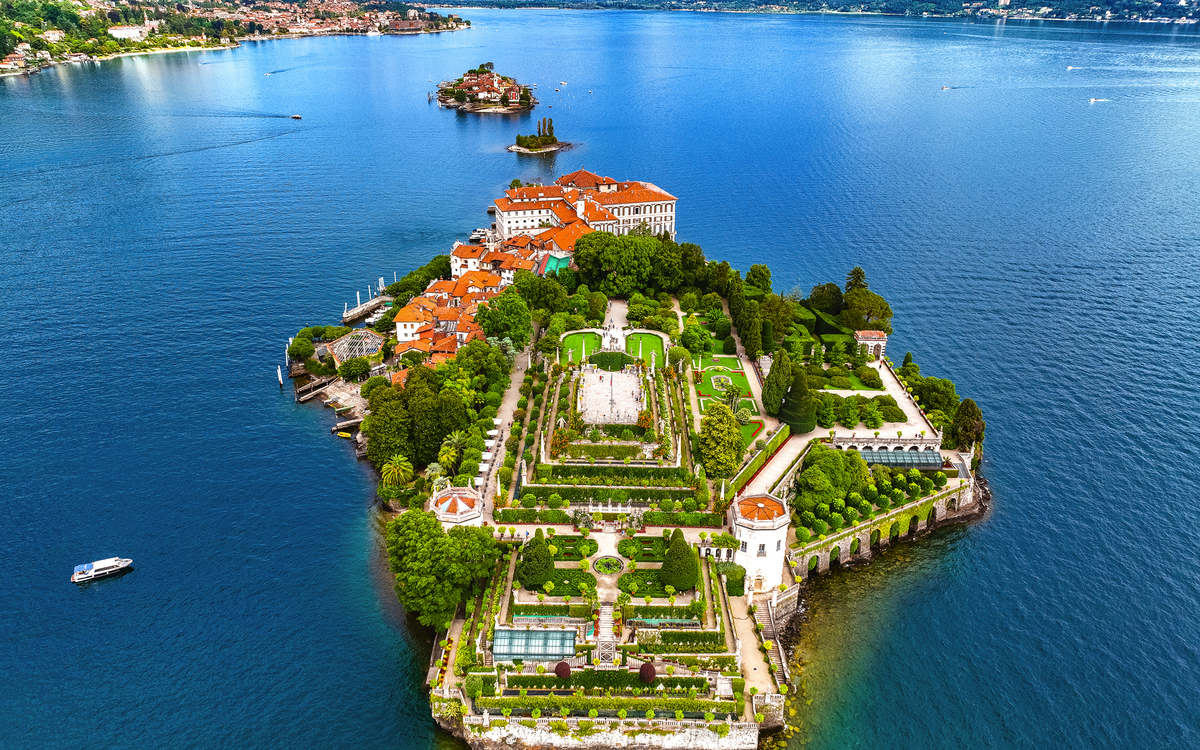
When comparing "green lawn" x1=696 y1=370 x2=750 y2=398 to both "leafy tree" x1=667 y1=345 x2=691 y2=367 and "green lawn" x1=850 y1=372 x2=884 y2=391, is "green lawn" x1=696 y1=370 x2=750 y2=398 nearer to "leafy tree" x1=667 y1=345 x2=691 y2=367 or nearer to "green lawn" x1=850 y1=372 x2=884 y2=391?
"leafy tree" x1=667 y1=345 x2=691 y2=367

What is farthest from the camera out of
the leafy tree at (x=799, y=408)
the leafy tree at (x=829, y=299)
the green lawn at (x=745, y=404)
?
the leafy tree at (x=829, y=299)

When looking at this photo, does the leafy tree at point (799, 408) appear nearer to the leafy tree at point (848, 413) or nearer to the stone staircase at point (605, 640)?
the leafy tree at point (848, 413)

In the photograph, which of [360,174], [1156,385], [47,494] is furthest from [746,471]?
[360,174]

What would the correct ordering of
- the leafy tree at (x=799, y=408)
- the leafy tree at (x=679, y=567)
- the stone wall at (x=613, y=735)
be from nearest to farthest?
1. the stone wall at (x=613, y=735)
2. the leafy tree at (x=679, y=567)
3. the leafy tree at (x=799, y=408)

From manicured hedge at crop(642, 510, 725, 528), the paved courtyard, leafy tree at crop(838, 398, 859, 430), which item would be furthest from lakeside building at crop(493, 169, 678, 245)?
manicured hedge at crop(642, 510, 725, 528)

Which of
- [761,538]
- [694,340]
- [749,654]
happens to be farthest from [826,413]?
[749,654]

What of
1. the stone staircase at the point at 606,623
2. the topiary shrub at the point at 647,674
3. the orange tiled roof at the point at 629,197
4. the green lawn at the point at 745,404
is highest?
the orange tiled roof at the point at 629,197

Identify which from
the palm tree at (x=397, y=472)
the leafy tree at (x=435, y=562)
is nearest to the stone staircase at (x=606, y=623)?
the leafy tree at (x=435, y=562)
